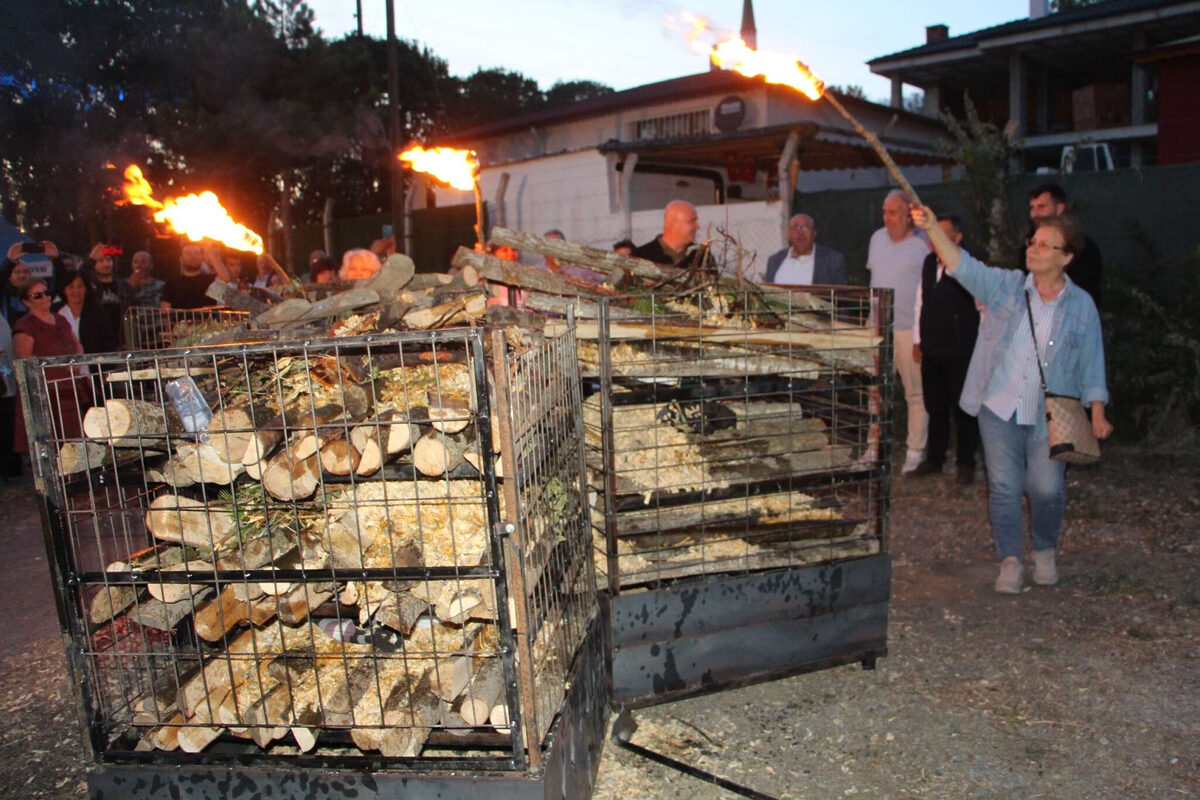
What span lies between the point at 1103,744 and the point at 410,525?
276cm

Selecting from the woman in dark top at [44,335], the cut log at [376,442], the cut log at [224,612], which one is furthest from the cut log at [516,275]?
the woman in dark top at [44,335]

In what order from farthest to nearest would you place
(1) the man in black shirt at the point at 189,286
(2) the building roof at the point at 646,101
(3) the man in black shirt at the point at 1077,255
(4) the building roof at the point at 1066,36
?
(2) the building roof at the point at 646,101, (4) the building roof at the point at 1066,36, (1) the man in black shirt at the point at 189,286, (3) the man in black shirt at the point at 1077,255

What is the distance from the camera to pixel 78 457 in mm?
2564

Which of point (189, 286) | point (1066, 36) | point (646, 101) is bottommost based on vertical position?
point (189, 286)

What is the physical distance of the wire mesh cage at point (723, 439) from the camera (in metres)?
3.51

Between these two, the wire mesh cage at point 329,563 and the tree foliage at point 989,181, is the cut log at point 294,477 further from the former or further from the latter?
the tree foliage at point 989,181

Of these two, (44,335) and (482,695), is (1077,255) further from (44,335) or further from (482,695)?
(44,335)

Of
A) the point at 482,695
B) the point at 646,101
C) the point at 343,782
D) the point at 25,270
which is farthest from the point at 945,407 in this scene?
the point at 646,101

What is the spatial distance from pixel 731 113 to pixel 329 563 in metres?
17.4

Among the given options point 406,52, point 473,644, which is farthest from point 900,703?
point 406,52

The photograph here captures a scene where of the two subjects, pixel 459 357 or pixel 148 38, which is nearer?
pixel 459 357

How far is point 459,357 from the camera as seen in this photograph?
3.17 meters

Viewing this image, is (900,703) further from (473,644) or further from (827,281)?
(827,281)

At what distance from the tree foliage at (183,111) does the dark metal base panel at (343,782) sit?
28.1ft
